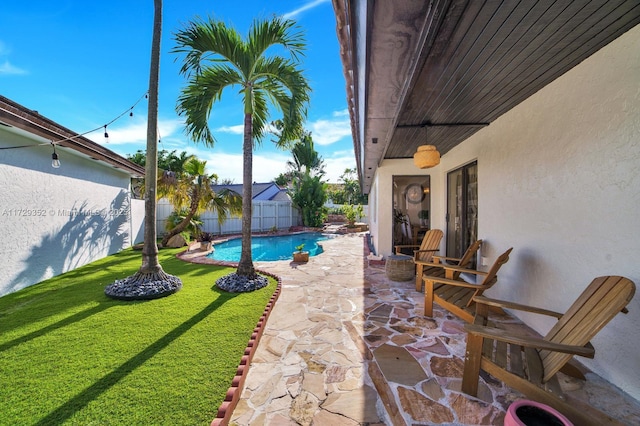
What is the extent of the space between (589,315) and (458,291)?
6.39 feet

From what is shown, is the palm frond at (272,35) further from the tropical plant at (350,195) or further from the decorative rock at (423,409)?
the tropical plant at (350,195)

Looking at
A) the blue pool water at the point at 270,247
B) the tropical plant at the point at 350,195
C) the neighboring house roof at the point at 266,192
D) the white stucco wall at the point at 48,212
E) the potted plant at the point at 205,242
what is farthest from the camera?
the tropical plant at the point at 350,195

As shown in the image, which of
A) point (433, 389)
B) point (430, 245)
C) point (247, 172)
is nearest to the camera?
point (433, 389)

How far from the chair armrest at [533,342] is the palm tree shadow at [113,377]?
3357 millimetres

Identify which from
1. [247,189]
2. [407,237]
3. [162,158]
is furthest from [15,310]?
[162,158]

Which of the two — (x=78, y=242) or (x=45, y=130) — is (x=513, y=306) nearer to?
(x=45, y=130)

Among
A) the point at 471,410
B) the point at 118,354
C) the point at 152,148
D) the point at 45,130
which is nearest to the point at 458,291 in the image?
the point at 471,410

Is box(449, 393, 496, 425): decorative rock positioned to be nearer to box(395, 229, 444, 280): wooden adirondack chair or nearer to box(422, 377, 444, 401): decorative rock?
box(422, 377, 444, 401): decorative rock

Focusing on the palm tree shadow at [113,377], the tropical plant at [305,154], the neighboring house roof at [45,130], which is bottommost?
Result: the palm tree shadow at [113,377]

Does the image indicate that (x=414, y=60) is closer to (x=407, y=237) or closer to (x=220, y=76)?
(x=220, y=76)

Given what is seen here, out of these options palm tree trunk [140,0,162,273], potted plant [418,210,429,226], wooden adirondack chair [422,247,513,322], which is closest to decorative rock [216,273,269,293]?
palm tree trunk [140,0,162,273]

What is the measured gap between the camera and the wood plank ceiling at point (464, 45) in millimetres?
1860

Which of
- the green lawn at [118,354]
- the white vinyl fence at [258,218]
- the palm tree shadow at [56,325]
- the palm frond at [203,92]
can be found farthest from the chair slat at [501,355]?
the white vinyl fence at [258,218]

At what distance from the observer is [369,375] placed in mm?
2588
